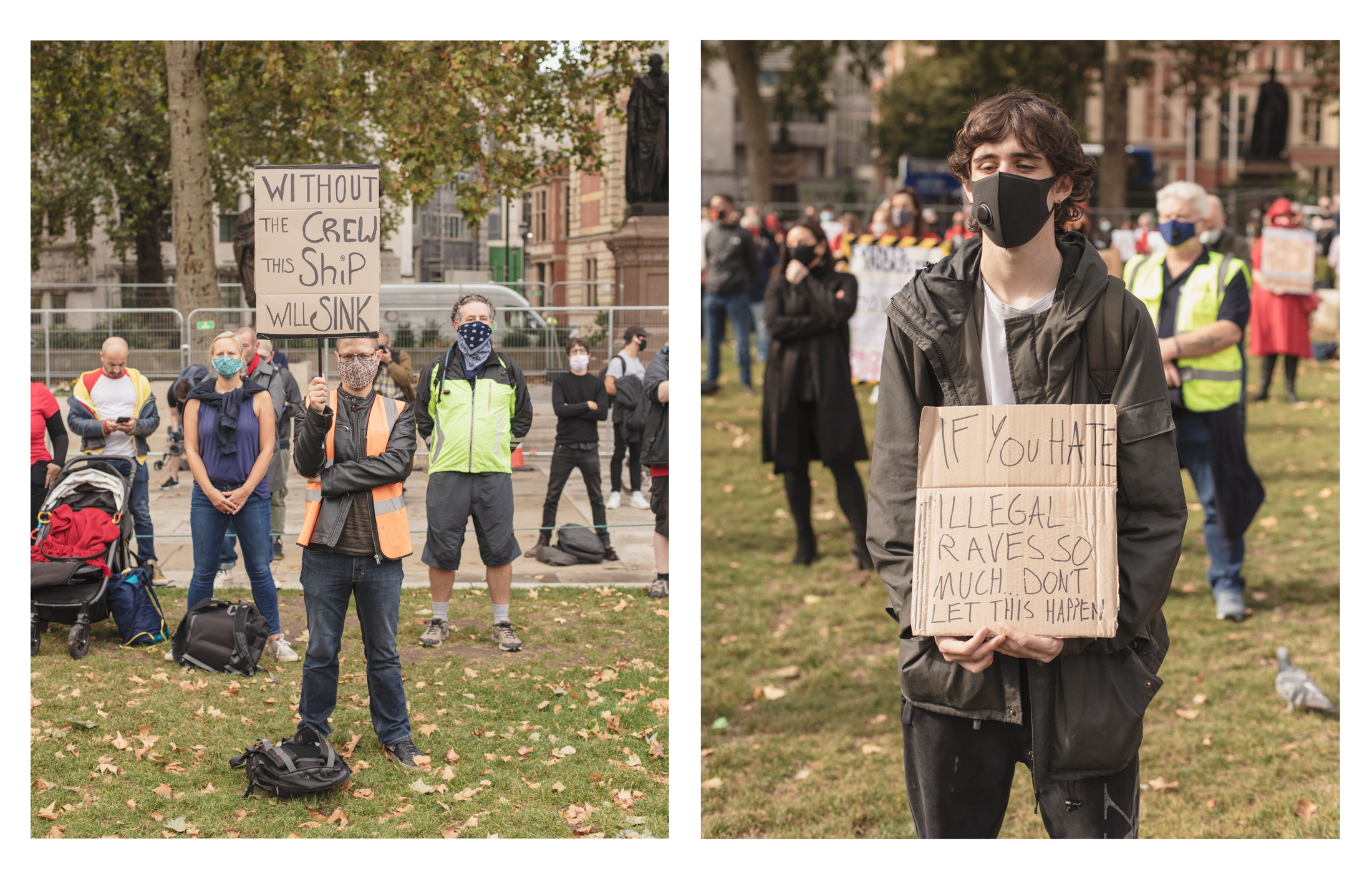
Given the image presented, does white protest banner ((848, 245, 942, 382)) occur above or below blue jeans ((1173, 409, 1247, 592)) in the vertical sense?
above

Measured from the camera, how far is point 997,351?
253cm

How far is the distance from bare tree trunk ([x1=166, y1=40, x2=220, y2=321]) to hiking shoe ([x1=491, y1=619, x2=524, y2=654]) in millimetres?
1458

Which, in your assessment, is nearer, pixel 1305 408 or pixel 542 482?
pixel 542 482

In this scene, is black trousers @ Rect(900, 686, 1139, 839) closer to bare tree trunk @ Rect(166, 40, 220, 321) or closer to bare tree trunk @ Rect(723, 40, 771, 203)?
bare tree trunk @ Rect(166, 40, 220, 321)

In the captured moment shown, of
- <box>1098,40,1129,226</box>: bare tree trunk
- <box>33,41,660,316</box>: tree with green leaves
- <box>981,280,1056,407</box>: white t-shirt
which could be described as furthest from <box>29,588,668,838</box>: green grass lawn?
<box>1098,40,1129,226</box>: bare tree trunk

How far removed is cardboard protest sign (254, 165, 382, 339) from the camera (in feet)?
11.8

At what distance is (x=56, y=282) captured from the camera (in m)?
3.92

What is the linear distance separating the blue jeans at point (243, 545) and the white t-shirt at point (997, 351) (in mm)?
2641

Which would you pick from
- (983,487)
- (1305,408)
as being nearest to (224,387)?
(983,487)

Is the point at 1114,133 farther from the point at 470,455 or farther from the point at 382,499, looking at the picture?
the point at 382,499

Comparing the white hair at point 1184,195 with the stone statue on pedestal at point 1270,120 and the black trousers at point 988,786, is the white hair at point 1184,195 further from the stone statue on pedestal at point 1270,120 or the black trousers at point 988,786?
the stone statue on pedestal at point 1270,120

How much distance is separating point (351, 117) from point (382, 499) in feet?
4.20
